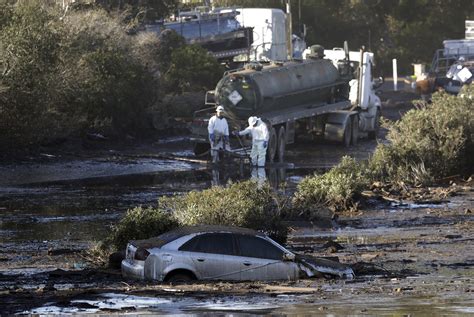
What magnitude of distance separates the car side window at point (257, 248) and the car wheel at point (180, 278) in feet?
2.72

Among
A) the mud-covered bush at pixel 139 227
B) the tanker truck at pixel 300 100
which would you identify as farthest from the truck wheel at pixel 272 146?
the mud-covered bush at pixel 139 227

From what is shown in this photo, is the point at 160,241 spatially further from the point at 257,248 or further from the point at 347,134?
the point at 347,134

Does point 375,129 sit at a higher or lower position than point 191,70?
lower

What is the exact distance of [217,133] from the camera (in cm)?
3556

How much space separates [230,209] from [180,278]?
4.06 metres

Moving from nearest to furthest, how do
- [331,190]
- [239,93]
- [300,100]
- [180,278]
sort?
[180,278], [331,190], [239,93], [300,100]

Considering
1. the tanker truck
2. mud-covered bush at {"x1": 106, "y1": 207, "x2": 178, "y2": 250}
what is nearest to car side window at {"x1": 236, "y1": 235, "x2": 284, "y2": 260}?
mud-covered bush at {"x1": 106, "y1": 207, "x2": 178, "y2": 250}

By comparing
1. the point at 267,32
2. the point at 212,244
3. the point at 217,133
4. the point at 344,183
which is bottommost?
the point at 212,244

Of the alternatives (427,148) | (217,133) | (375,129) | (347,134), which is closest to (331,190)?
(427,148)

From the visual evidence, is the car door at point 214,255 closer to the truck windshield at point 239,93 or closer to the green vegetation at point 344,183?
the green vegetation at point 344,183

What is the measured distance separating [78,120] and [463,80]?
21885 mm

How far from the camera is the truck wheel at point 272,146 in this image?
3762 cm

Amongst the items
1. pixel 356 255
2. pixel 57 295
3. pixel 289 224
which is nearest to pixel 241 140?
pixel 289 224

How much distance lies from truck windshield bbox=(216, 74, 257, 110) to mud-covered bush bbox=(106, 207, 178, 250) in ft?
57.5
